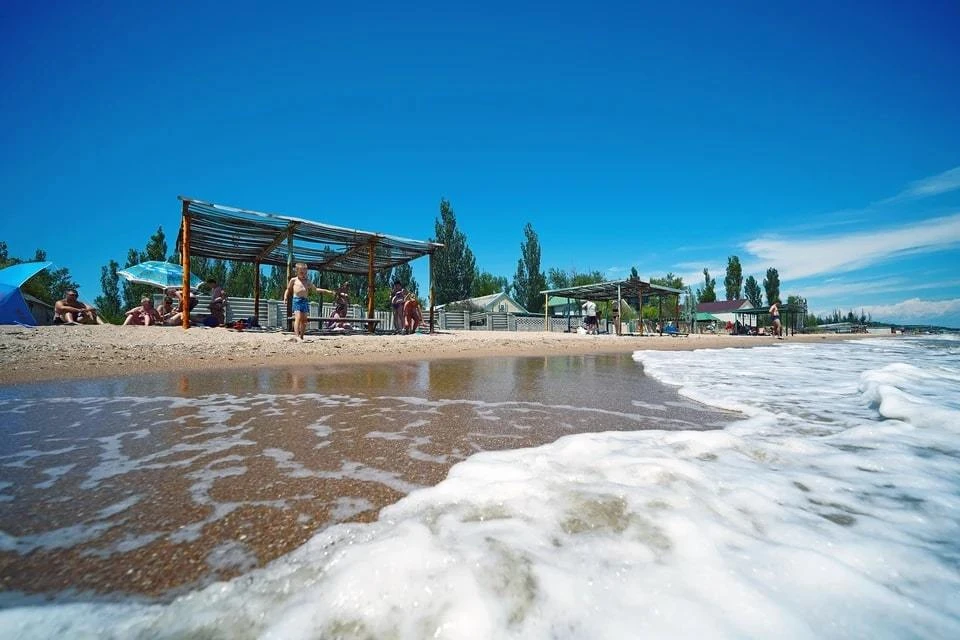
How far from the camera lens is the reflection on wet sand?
1109mm

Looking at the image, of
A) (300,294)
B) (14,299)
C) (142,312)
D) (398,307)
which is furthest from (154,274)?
(300,294)

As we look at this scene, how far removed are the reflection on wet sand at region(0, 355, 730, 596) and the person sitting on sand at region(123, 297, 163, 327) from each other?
776cm

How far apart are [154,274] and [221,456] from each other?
17.1 meters

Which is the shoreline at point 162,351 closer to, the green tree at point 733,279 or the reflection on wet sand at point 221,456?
the reflection on wet sand at point 221,456

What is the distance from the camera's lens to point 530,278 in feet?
148

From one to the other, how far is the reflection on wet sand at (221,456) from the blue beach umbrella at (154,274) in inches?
508

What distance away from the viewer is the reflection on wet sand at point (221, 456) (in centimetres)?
111

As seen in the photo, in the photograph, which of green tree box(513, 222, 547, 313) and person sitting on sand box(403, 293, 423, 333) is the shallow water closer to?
person sitting on sand box(403, 293, 423, 333)

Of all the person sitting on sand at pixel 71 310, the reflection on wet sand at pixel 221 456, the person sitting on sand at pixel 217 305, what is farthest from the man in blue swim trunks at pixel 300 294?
the person sitting on sand at pixel 71 310

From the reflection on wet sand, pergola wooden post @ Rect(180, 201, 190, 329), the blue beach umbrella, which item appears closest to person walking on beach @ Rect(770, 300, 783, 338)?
the reflection on wet sand

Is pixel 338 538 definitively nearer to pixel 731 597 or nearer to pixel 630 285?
pixel 731 597

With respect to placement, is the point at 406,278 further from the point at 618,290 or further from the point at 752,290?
the point at 752,290

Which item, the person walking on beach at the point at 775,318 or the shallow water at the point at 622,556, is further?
the person walking on beach at the point at 775,318

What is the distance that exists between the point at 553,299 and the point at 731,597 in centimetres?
4165
